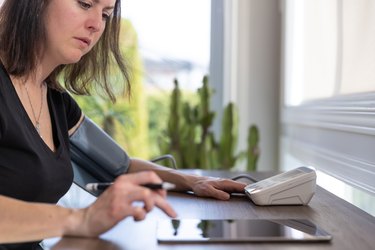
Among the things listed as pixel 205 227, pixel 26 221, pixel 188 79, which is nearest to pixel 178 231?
pixel 205 227

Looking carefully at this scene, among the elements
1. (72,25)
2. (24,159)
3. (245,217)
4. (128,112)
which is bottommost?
(245,217)

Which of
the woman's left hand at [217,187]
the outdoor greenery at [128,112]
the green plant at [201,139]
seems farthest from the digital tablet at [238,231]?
the outdoor greenery at [128,112]

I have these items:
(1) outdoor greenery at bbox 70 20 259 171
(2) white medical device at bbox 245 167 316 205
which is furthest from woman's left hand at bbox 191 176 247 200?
(1) outdoor greenery at bbox 70 20 259 171

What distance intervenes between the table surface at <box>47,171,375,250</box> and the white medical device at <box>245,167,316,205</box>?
18 millimetres

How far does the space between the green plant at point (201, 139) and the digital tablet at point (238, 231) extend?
1784 millimetres

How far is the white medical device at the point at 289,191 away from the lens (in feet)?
3.90

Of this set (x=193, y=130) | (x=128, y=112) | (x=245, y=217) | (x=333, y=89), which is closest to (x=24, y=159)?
(x=245, y=217)

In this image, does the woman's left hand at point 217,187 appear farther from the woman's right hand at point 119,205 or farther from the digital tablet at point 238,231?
the woman's right hand at point 119,205

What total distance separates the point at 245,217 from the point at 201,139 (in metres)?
1.86

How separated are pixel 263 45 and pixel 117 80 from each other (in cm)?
150

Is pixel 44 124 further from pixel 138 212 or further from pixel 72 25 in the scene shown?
pixel 138 212

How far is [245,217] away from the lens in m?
1.07

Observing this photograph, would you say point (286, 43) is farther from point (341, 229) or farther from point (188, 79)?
point (341, 229)

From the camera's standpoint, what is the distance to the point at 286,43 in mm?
2893
